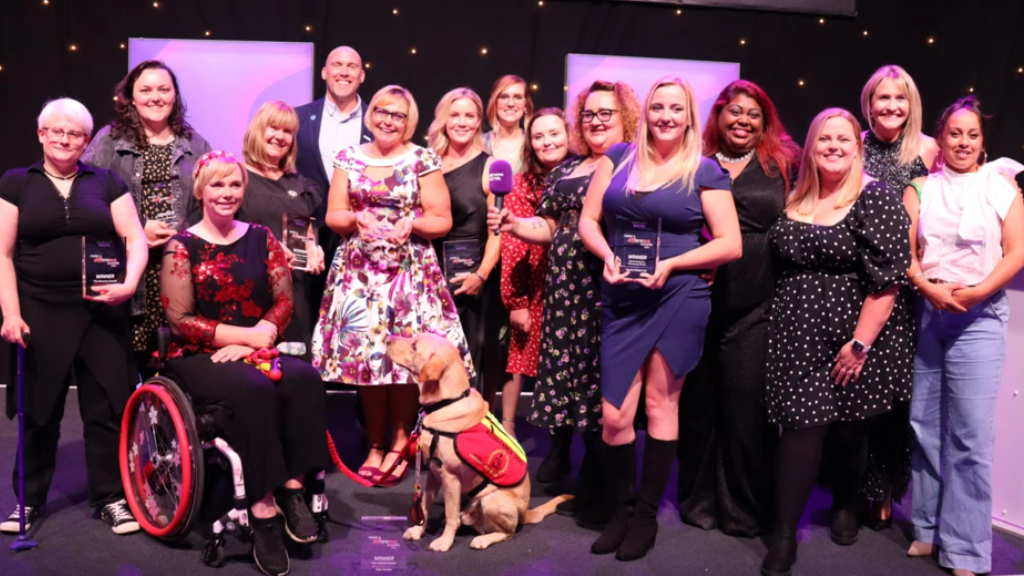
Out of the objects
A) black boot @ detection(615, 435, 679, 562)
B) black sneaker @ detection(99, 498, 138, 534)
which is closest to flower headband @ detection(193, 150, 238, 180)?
black sneaker @ detection(99, 498, 138, 534)

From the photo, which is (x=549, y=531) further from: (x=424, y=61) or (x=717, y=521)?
(x=424, y=61)

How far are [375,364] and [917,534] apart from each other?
2.26 m

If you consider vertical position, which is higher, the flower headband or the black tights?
the flower headband

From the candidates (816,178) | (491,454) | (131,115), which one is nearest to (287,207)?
(131,115)

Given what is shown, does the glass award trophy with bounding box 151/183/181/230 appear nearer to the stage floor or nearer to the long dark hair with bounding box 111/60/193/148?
the long dark hair with bounding box 111/60/193/148

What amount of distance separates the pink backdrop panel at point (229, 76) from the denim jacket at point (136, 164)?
5.24ft

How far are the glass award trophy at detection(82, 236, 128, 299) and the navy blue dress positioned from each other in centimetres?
182

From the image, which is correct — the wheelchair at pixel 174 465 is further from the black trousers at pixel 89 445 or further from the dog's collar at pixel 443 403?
the dog's collar at pixel 443 403

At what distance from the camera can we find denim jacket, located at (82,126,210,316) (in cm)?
362

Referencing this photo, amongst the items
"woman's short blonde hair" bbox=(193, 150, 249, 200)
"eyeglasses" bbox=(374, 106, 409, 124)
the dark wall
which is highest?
the dark wall

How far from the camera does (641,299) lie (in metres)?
2.93

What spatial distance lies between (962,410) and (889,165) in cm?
103

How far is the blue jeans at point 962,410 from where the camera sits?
9.84 feet

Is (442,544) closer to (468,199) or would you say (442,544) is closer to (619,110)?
(468,199)
